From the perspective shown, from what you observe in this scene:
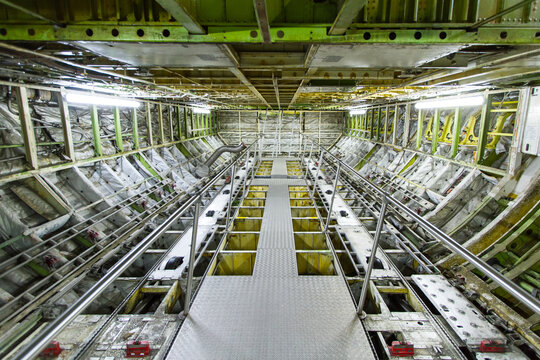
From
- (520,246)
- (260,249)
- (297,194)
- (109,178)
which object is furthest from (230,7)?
(109,178)

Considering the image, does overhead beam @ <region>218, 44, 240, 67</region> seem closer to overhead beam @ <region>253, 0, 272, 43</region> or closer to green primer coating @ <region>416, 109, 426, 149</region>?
overhead beam @ <region>253, 0, 272, 43</region>

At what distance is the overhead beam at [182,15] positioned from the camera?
6.08 feet

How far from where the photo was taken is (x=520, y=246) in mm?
4934

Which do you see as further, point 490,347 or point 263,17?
point 490,347

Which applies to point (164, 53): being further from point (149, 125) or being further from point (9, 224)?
point (149, 125)

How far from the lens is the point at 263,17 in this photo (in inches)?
75.4

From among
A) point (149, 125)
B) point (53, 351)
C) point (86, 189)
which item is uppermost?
point (149, 125)

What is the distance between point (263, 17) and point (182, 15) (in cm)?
69

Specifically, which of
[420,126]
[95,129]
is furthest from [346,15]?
[420,126]

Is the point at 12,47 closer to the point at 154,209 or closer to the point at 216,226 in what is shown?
the point at 216,226

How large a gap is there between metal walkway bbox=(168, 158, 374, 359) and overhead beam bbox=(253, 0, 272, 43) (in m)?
2.67

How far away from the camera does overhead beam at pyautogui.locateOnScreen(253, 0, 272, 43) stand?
67.8 inches

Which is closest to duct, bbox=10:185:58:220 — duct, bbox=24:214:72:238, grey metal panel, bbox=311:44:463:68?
duct, bbox=24:214:72:238

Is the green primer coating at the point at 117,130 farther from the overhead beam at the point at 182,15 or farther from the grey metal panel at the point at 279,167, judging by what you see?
the overhead beam at the point at 182,15
